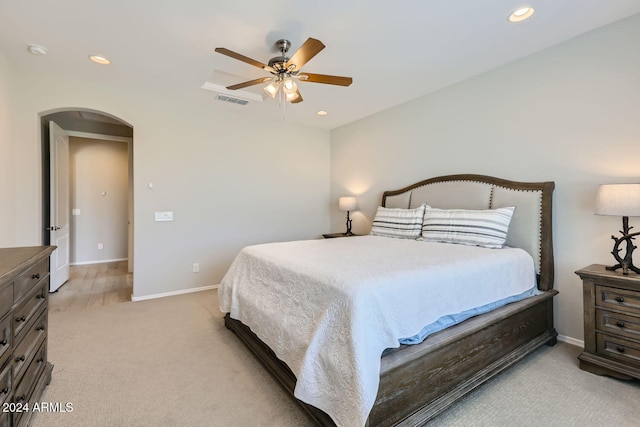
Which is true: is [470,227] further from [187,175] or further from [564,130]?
[187,175]

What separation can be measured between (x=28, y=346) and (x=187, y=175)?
2.76m

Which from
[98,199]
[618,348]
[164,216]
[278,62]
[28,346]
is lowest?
[618,348]

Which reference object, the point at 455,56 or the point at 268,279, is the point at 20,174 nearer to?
the point at 268,279

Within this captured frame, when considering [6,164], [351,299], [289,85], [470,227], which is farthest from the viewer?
[470,227]

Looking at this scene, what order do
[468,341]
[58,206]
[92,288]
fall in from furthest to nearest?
[92,288] < [58,206] < [468,341]

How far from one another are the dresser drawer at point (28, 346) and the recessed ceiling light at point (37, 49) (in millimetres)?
2324

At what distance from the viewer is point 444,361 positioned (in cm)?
171

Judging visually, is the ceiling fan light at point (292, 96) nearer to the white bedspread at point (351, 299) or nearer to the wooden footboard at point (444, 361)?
the white bedspread at point (351, 299)

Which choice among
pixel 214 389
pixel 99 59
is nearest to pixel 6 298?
pixel 214 389

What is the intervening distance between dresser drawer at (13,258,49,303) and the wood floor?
7.05ft

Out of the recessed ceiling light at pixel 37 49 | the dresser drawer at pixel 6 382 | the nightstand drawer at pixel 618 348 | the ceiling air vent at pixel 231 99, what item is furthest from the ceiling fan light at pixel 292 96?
the nightstand drawer at pixel 618 348

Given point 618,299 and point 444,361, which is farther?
point 618,299

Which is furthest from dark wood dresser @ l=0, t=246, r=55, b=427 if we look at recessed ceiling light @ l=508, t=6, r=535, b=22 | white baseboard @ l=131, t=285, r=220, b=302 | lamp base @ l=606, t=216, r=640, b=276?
lamp base @ l=606, t=216, r=640, b=276

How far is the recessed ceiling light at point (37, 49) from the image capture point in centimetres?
256
